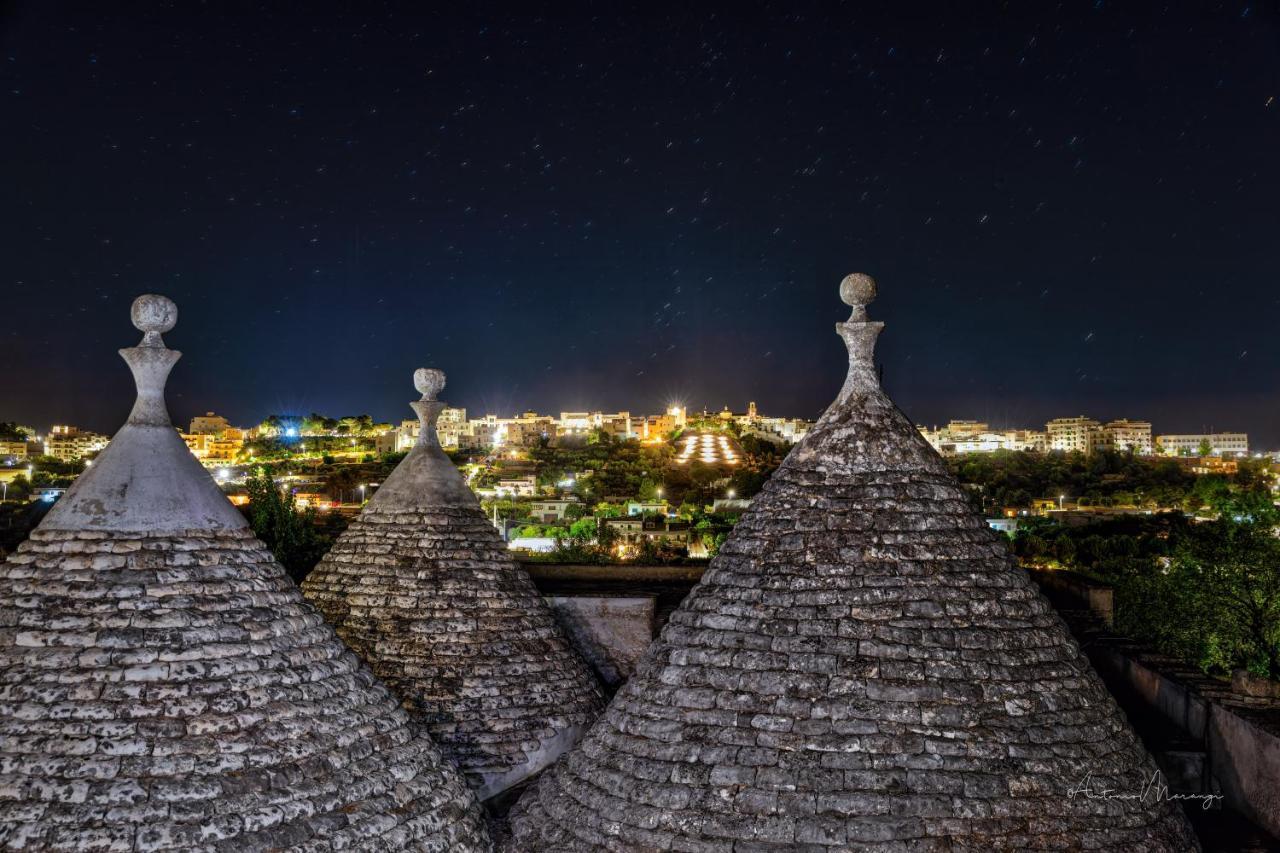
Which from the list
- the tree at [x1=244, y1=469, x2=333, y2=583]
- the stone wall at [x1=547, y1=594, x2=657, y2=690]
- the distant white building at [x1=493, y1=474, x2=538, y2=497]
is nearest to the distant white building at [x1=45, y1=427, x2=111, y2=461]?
the distant white building at [x1=493, y1=474, x2=538, y2=497]

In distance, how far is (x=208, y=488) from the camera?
853cm

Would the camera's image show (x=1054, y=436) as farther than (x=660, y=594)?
Yes

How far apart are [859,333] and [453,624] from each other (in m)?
5.46

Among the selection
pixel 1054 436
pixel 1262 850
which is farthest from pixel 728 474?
pixel 1054 436

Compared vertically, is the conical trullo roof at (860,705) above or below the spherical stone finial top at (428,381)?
below

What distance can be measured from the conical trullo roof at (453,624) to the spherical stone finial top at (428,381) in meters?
0.01

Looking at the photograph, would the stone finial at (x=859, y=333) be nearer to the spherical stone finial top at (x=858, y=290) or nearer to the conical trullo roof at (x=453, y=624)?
the spherical stone finial top at (x=858, y=290)

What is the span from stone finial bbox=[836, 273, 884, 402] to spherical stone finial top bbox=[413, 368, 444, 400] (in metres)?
5.82

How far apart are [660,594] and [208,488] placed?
371 inches

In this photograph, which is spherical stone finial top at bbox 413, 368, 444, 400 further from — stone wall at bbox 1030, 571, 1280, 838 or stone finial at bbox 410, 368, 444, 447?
stone wall at bbox 1030, 571, 1280, 838

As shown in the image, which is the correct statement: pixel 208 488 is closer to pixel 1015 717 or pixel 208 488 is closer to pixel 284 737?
pixel 284 737

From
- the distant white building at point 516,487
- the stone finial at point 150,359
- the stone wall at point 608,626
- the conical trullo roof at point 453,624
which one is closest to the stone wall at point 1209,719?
the stone wall at point 608,626

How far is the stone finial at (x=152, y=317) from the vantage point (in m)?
8.69

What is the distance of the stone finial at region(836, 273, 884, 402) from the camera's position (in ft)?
30.6
